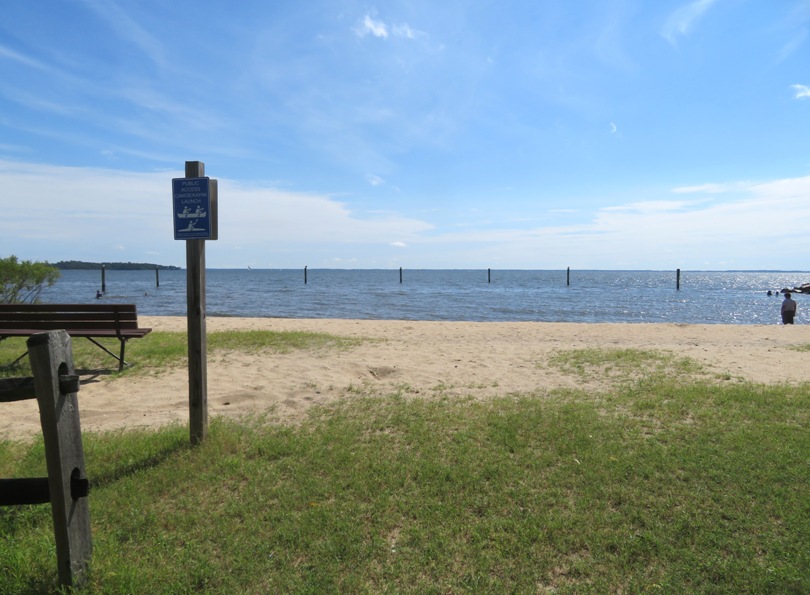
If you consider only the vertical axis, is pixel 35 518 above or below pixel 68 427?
below

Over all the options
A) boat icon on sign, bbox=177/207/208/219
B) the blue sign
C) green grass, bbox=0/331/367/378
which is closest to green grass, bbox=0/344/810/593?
the blue sign

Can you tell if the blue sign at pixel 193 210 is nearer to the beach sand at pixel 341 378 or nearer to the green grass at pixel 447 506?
the green grass at pixel 447 506

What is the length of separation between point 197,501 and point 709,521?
3.39 meters

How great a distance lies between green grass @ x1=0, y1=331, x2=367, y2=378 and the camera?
798 centimetres

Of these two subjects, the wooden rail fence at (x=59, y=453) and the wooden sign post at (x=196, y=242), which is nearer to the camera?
the wooden rail fence at (x=59, y=453)

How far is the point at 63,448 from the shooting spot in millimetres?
2547

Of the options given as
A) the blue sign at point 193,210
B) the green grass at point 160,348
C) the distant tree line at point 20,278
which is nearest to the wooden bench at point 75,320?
the green grass at point 160,348

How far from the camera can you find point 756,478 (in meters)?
3.81

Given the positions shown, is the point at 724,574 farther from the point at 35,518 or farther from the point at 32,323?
the point at 32,323

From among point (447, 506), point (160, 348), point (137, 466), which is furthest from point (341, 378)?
point (160, 348)

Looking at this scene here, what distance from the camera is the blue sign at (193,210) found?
13.8ft

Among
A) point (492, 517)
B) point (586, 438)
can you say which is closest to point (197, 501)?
point (492, 517)

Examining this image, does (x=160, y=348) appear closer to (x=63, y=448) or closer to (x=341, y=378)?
(x=341, y=378)

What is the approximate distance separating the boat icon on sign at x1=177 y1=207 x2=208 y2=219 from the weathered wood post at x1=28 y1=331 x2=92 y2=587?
1763 millimetres
